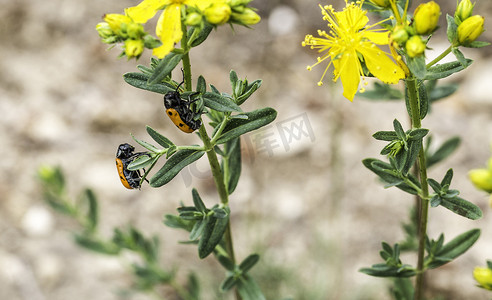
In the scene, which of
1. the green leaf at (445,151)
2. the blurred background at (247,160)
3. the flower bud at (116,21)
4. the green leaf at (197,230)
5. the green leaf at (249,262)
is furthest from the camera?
the blurred background at (247,160)

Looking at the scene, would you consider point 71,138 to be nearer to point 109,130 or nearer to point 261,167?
point 109,130

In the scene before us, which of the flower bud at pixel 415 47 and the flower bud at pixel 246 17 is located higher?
the flower bud at pixel 246 17

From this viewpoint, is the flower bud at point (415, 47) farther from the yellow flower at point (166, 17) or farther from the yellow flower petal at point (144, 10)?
the yellow flower petal at point (144, 10)

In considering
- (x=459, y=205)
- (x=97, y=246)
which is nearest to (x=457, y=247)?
(x=459, y=205)

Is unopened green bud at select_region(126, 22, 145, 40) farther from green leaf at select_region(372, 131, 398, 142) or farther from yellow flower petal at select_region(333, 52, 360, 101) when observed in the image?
green leaf at select_region(372, 131, 398, 142)

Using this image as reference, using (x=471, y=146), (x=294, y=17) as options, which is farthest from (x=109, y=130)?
(x=471, y=146)

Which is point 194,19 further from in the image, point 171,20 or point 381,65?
point 381,65

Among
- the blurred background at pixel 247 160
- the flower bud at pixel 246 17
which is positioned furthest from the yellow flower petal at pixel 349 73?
the blurred background at pixel 247 160

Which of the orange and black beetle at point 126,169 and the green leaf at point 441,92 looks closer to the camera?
the orange and black beetle at point 126,169
